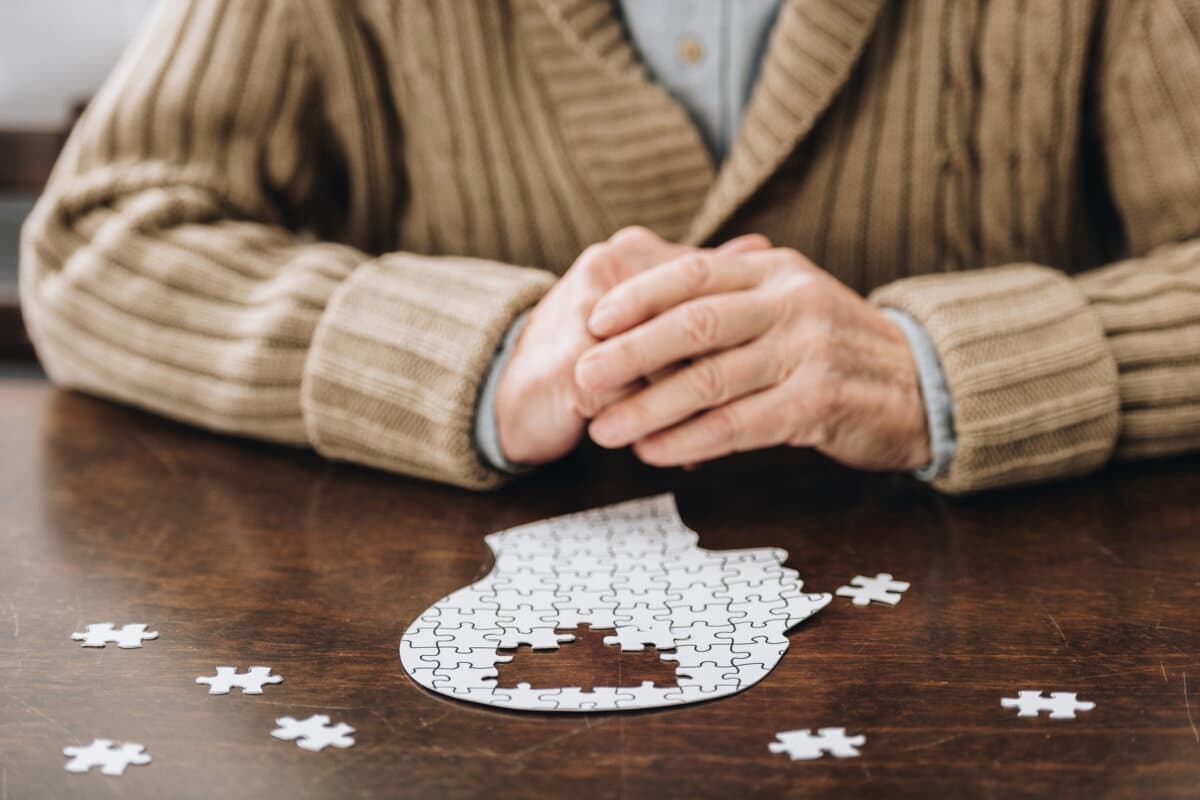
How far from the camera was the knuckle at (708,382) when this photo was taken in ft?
3.40

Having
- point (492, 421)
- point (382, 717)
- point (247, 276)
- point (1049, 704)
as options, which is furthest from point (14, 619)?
point (1049, 704)

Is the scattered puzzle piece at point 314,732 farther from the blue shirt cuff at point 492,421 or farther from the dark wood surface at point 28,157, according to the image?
the dark wood surface at point 28,157

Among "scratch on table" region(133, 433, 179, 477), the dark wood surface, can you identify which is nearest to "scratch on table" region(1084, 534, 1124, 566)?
"scratch on table" region(133, 433, 179, 477)

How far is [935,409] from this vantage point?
1044mm

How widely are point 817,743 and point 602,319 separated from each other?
481mm

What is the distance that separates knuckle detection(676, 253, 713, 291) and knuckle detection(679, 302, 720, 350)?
0.11ft

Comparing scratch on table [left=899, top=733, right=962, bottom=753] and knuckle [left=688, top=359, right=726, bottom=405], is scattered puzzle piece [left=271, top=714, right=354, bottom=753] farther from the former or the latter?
knuckle [left=688, top=359, right=726, bottom=405]

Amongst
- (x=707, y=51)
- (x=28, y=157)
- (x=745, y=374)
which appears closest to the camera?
(x=745, y=374)

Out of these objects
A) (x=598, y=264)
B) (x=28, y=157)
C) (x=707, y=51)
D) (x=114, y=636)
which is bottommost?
(x=28, y=157)

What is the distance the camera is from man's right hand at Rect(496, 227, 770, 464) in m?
1.05

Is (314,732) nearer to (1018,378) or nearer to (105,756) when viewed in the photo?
(105,756)

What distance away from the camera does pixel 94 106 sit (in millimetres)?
1393

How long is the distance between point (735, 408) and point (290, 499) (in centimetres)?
39

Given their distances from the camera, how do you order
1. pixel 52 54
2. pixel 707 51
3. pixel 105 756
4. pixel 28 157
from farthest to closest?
pixel 52 54
pixel 28 157
pixel 707 51
pixel 105 756
